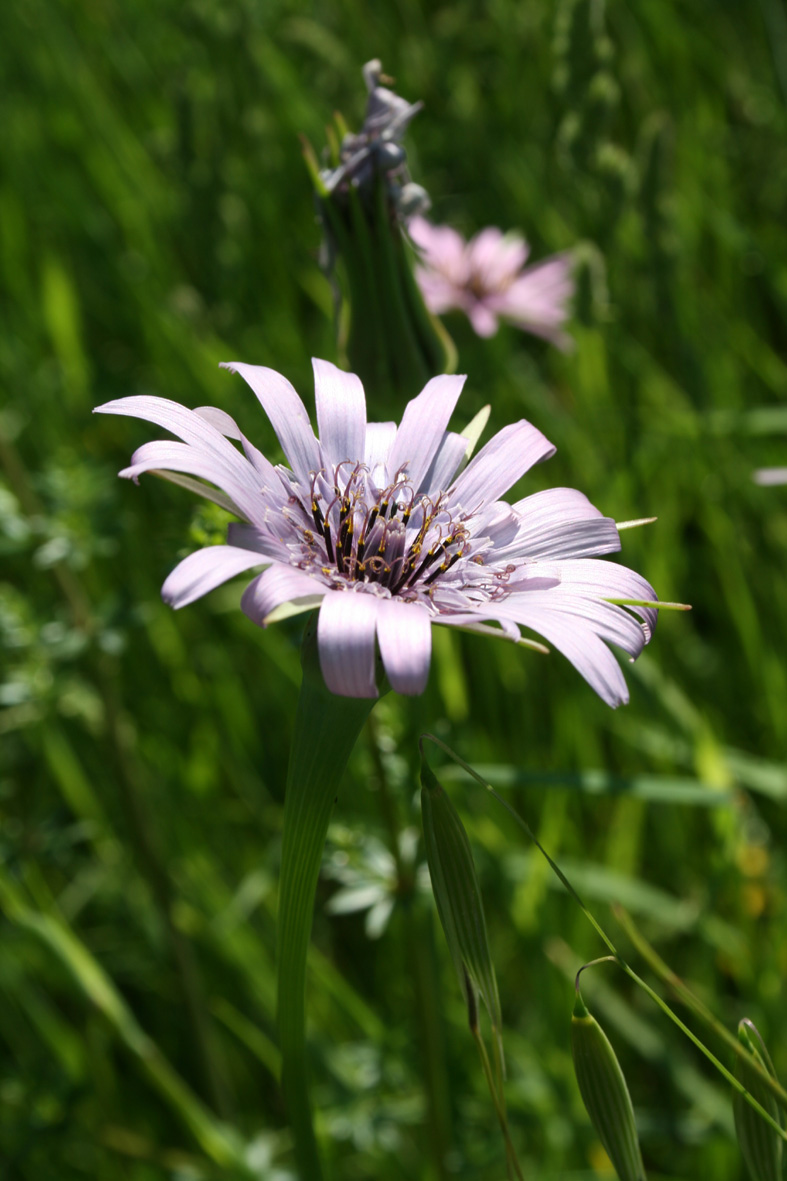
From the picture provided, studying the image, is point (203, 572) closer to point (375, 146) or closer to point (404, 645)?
point (404, 645)

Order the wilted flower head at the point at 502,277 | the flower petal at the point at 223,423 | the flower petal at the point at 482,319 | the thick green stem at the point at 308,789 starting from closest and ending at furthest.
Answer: the thick green stem at the point at 308,789 < the flower petal at the point at 223,423 < the flower petal at the point at 482,319 < the wilted flower head at the point at 502,277

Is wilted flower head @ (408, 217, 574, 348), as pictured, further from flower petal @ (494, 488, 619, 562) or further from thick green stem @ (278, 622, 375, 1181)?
thick green stem @ (278, 622, 375, 1181)

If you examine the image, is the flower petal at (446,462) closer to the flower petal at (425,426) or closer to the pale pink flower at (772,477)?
the flower petal at (425,426)

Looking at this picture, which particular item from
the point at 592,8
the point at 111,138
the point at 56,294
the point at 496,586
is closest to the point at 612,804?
the point at 496,586

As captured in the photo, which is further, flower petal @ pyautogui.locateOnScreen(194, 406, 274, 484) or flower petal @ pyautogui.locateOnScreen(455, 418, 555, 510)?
flower petal @ pyautogui.locateOnScreen(455, 418, 555, 510)

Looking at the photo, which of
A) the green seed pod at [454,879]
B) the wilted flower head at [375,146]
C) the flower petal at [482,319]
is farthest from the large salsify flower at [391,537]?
the flower petal at [482,319]

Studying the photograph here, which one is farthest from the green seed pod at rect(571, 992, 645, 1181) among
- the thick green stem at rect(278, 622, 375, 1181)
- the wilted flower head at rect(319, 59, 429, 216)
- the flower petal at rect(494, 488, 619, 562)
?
the wilted flower head at rect(319, 59, 429, 216)

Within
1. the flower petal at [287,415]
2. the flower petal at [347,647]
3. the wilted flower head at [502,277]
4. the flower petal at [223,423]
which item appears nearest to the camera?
the flower petal at [347,647]
